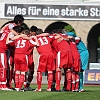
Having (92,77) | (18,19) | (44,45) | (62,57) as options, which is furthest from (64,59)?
(92,77)

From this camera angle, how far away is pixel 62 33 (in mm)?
17031

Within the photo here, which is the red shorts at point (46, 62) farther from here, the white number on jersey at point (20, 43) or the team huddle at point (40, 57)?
Answer: the white number on jersey at point (20, 43)

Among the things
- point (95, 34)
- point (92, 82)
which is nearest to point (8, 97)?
point (92, 82)

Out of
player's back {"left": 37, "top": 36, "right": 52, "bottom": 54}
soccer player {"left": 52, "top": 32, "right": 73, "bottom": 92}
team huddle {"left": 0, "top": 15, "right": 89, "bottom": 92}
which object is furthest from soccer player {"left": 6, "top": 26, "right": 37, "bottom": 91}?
soccer player {"left": 52, "top": 32, "right": 73, "bottom": 92}

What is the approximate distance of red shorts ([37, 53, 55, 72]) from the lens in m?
16.3

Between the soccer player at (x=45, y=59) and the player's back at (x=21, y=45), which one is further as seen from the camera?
the player's back at (x=21, y=45)

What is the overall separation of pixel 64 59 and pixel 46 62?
0.54 m

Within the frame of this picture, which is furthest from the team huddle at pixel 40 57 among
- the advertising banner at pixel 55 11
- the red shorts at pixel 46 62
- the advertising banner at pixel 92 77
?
the advertising banner at pixel 55 11

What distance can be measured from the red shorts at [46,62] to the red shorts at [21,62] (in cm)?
39

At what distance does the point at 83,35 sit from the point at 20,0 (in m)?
→ 5.46

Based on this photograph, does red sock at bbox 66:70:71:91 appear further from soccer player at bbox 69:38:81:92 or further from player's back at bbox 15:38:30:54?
player's back at bbox 15:38:30:54

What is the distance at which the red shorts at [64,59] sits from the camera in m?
16.5

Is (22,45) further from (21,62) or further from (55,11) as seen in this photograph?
(55,11)

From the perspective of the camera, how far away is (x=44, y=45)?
16438mm
